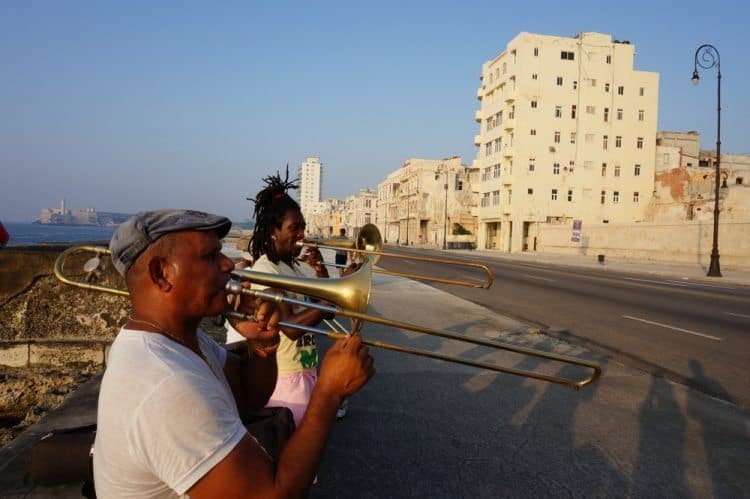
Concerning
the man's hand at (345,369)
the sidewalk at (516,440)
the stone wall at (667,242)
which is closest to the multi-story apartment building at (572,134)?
the stone wall at (667,242)

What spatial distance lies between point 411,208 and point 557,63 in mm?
40344

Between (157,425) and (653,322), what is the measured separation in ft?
Answer: 35.2

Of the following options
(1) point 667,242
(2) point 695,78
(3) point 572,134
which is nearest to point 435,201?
(3) point 572,134

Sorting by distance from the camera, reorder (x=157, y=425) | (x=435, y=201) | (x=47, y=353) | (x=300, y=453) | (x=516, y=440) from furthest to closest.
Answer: (x=435, y=201) < (x=47, y=353) < (x=516, y=440) < (x=300, y=453) < (x=157, y=425)

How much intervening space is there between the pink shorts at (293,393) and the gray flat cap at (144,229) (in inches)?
55.3

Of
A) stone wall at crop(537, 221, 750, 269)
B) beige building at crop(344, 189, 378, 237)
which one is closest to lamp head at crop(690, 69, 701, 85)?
stone wall at crop(537, 221, 750, 269)

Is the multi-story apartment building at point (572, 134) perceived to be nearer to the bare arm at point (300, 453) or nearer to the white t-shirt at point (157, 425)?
the bare arm at point (300, 453)

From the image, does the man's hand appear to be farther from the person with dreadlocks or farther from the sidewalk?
the sidewalk

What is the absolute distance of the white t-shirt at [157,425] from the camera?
1.33 meters

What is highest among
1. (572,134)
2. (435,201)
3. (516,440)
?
(572,134)

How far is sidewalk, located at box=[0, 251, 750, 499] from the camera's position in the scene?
10.6ft

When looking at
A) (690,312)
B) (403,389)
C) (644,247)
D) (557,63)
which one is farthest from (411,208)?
(403,389)

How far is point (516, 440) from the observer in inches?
158

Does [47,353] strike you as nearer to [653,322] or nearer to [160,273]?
[160,273]
